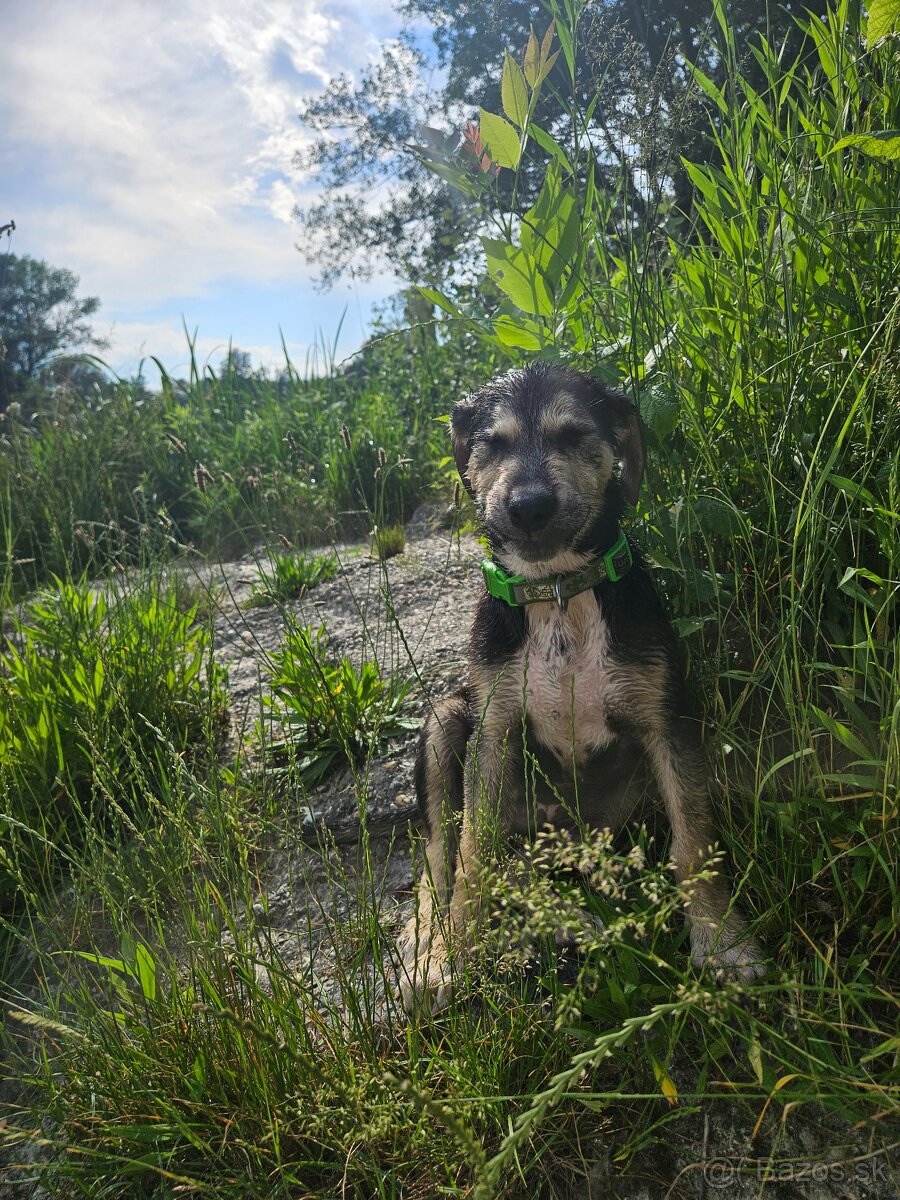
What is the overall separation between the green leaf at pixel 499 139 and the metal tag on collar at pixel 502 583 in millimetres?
1447

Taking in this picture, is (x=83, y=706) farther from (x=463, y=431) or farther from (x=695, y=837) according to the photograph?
(x=695, y=837)

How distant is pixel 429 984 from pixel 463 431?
2.00m

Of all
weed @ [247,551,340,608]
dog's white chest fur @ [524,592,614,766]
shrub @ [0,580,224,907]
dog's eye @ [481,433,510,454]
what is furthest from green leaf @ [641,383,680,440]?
weed @ [247,551,340,608]

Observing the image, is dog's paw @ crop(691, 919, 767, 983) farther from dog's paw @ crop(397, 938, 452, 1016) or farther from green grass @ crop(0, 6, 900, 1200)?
dog's paw @ crop(397, 938, 452, 1016)

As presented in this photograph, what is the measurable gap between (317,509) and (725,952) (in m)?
5.81

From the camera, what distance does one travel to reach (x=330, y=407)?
29.0 feet

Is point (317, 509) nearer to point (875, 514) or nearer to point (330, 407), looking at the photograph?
point (330, 407)

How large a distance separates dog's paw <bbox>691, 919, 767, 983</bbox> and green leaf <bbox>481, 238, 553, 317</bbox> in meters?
2.25

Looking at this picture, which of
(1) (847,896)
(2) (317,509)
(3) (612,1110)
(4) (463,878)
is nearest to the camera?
(3) (612,1110)

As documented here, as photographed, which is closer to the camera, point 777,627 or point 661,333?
point 777,627

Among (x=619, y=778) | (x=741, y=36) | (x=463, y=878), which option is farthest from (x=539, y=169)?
(x=463, y=878)

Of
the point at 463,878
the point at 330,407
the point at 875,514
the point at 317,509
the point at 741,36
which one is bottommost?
the point at 463,878

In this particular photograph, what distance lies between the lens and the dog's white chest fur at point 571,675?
2.51 meters

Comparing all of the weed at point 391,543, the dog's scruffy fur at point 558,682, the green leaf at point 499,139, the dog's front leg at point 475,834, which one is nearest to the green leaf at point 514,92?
the green leaf at point 499,139
